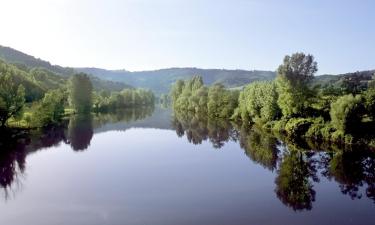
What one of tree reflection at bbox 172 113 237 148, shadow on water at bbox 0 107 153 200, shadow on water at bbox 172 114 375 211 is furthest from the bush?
shadow on water at bbox 0 107 153 200

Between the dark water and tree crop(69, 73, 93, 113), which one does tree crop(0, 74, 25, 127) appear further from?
tree crop(69, 73, 93, 113)

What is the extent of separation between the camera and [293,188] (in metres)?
40.4

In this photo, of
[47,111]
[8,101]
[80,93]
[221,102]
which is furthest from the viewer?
[80,93]

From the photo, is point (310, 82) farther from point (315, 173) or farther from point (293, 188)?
point (293, 188)

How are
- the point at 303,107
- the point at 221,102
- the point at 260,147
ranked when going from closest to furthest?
the point at 260,147 → the point at 303,107 → the point at 221,102

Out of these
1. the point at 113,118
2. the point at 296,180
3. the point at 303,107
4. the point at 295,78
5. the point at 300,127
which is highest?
the point at 295,78

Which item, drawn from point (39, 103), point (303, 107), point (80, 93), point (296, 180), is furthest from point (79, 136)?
point (80, 93)

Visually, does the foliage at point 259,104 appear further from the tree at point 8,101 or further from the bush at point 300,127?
the tree at point 8,101

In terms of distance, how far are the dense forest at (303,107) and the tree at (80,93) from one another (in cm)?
4705

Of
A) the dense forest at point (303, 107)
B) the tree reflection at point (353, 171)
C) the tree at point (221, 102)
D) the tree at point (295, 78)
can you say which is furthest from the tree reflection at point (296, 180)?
the tree at point (221, 102)

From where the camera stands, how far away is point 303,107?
8094 centimetres

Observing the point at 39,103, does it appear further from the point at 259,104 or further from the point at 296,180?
the point at 296,180

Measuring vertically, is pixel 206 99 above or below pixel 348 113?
below

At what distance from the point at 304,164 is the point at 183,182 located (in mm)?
17439
